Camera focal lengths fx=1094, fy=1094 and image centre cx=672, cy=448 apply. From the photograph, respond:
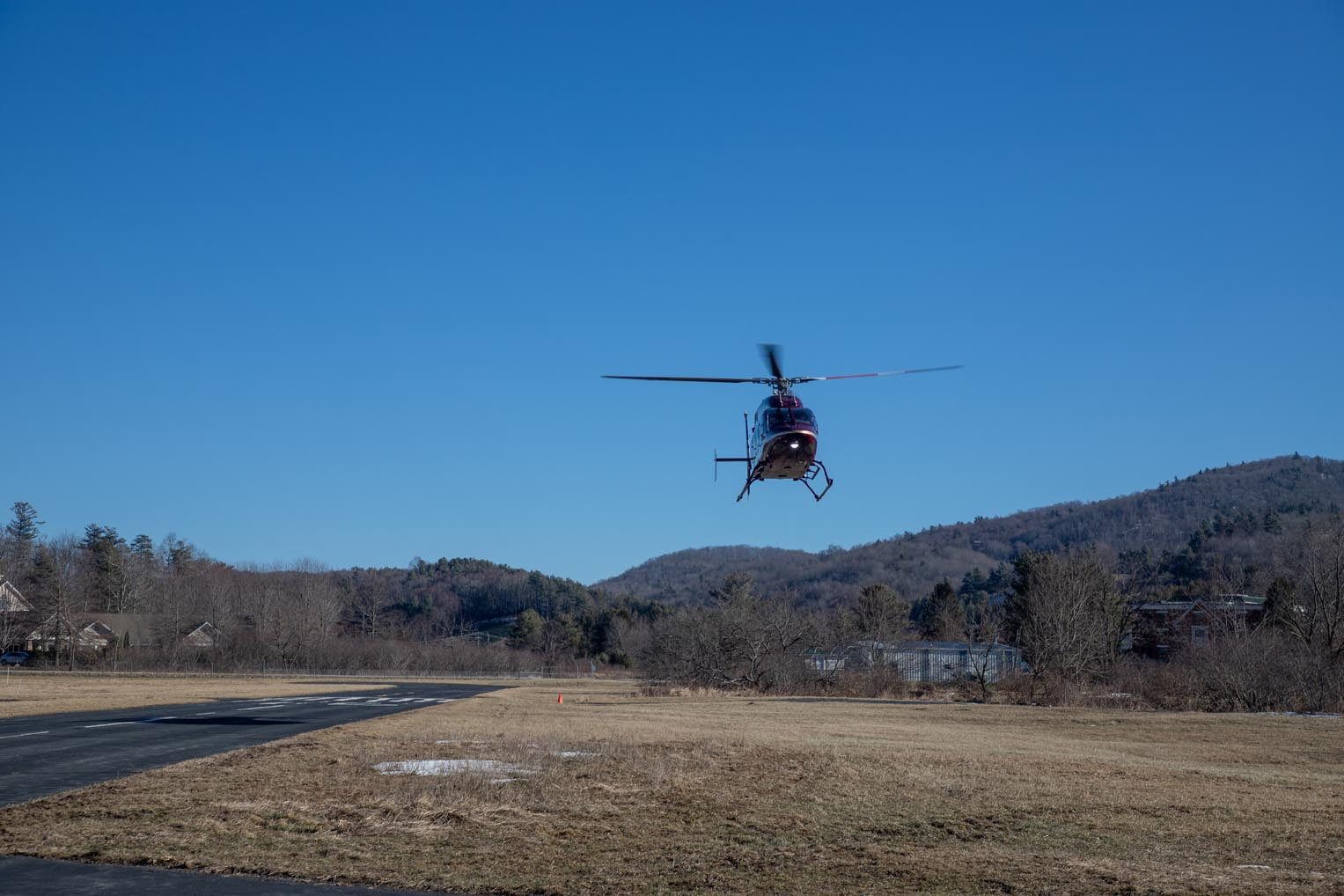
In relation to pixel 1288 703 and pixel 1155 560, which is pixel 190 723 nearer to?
pixel 1288 703

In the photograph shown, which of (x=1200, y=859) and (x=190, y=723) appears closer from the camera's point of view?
(x=1200, y=859)

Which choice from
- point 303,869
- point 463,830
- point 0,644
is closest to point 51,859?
point 303,869

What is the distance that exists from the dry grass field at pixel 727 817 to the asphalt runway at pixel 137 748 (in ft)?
1.81

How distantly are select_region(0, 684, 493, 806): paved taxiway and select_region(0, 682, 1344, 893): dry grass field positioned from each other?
3.87ft

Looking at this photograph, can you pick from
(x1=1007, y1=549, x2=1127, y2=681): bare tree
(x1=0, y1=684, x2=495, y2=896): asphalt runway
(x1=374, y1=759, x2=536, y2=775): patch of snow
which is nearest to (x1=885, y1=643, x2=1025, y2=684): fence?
(x1=1007, y1=549, x2=1127, y2=681): bare tree

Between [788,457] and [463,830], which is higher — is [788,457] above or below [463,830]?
above

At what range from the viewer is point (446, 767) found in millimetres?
19422

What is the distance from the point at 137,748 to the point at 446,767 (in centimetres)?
751

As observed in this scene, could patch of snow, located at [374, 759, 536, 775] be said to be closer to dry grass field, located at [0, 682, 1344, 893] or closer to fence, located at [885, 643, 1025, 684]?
dry grass field, located at [0, 682, 1344, 893]

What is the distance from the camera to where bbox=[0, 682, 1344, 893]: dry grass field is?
37.1 feet

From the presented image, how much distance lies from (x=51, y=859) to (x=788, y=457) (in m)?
18.3

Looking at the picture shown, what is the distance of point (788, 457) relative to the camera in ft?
87.2

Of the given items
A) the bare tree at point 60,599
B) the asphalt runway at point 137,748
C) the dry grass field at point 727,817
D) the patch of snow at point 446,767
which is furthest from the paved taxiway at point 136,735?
the bare tree at point 60,599

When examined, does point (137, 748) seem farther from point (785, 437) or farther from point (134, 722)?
point (785, 437)
